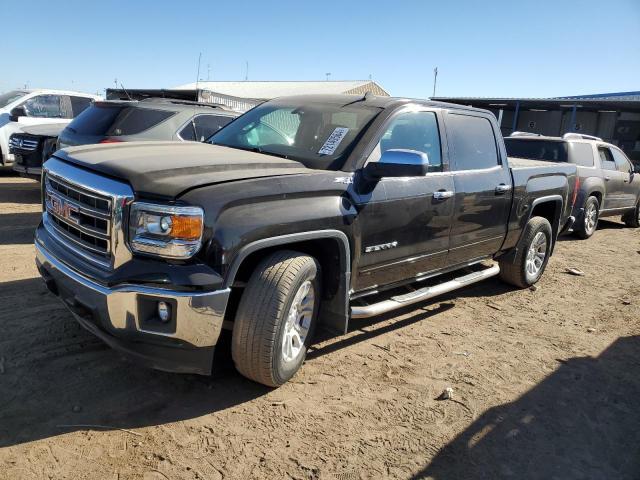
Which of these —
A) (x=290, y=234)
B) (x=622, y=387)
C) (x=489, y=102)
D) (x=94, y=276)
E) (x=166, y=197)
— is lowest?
(x=622, y=387)

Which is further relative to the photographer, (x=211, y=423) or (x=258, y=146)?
(x=258, y=146)

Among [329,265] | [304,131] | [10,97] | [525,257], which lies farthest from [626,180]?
[10,97]

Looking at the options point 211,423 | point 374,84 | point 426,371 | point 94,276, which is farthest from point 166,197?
point 374,84

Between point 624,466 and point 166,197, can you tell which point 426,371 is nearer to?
point 624,466

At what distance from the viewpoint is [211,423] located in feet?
9.63

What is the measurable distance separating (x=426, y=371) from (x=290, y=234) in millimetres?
1603

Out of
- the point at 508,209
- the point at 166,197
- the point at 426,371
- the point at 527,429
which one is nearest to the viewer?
the point at 166,197

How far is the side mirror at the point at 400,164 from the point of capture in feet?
11.2

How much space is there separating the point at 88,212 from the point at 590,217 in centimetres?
962

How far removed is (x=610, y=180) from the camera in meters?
10.3

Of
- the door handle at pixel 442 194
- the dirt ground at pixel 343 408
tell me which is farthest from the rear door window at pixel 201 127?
the door handle at pixel 442 194

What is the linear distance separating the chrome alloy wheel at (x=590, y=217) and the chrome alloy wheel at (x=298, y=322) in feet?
26.7

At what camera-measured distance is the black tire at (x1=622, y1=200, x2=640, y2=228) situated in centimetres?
1171

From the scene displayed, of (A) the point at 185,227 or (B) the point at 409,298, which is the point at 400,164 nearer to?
(B) the point at 409,298
